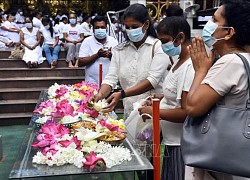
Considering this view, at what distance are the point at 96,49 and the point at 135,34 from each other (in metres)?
1.85

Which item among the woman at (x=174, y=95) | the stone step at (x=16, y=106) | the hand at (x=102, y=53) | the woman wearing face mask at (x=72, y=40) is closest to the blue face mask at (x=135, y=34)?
the woman at (x=174, y=95)

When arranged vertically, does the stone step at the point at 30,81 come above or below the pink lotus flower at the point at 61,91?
below

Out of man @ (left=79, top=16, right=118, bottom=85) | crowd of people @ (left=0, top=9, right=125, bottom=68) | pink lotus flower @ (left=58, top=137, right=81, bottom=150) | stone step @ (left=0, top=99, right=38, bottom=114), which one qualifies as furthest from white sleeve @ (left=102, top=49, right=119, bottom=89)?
crowd of people @ (left=0, top=9, right=125, bottom=68)

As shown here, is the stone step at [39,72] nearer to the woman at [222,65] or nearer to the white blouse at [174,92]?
the white blouse at [174,92]

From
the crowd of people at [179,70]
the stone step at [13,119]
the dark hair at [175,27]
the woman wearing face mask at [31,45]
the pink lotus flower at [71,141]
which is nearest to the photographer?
the crowd of people at [179,70]

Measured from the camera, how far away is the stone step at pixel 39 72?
789cm

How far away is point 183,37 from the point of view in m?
2.26

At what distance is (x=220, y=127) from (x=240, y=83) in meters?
0.21

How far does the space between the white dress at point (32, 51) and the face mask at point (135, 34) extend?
5.71 meters

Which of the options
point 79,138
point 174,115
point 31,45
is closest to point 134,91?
point 174,115

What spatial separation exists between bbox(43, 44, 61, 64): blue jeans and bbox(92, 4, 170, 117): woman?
5674mm

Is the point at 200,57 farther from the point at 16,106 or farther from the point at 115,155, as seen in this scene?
the point at 16,106

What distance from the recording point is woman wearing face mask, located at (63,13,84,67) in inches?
340

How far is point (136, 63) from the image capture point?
287cm
